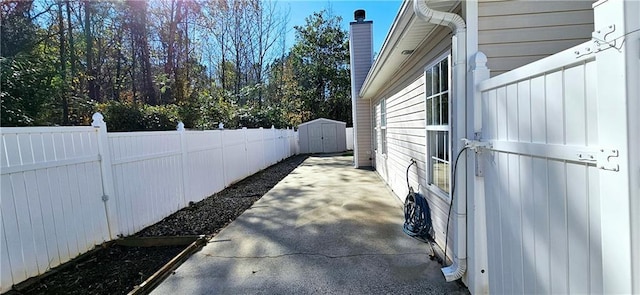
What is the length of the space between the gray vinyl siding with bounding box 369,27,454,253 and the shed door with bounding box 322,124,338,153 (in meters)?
11.2

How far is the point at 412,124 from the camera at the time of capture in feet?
15.6

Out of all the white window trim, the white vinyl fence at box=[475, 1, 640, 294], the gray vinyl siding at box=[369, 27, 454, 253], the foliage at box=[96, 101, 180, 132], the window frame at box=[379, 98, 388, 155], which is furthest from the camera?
the window frame at box=[379, 98, 388, 155]

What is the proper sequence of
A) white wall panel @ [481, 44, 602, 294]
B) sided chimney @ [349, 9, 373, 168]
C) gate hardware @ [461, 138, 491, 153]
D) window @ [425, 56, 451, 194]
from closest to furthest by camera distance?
white wall panel @ [481, 44, 602, 294] → gate hardware @ [461, 138, 491, 153] → window @ [425, 56, 451, 194] → sided chimney @ [349, 9, 373, 168]

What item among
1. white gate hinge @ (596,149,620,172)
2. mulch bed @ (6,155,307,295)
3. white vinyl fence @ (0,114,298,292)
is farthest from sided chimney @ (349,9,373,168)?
white gate hinge @ (596,149,620,172)

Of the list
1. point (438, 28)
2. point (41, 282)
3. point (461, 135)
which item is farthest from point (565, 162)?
point (41, 282)

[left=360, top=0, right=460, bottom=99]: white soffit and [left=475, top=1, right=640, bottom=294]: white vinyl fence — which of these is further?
Result: [left=360, top=0, right=460, bottom=99]: white soffit

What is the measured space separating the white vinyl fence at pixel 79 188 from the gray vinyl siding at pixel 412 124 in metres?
3.83

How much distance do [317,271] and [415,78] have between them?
2943mm

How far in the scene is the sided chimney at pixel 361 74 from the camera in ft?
35.4

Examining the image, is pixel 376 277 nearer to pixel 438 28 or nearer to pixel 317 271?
pixel 317 271

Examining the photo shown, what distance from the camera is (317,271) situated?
10.1ft

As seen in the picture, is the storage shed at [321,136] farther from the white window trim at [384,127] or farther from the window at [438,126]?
the window at [438,126]

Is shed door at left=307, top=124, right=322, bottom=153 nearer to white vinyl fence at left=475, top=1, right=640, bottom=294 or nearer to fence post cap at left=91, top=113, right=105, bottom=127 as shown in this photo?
fence post cap at left=91, top=113, right=105, bottom=127

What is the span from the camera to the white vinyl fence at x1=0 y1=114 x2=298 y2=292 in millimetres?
2740
